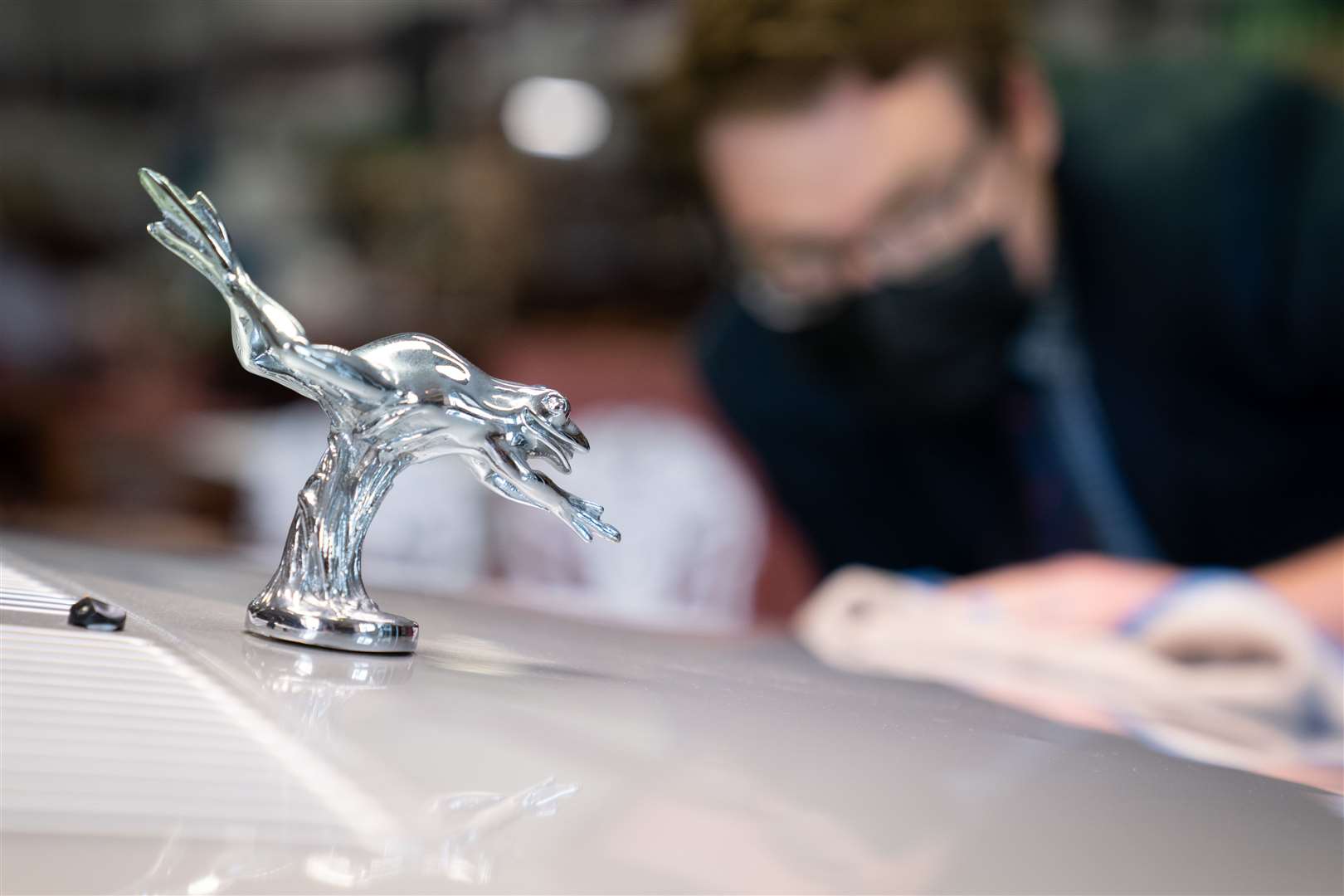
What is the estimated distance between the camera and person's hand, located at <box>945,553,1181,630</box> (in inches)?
41.6

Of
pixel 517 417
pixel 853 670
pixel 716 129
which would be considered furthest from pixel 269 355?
pixel 716 129

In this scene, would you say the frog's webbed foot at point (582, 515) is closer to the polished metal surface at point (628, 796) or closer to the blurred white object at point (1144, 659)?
the polished metal surface at point (628, 796)

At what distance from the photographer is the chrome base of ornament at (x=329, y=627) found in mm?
378

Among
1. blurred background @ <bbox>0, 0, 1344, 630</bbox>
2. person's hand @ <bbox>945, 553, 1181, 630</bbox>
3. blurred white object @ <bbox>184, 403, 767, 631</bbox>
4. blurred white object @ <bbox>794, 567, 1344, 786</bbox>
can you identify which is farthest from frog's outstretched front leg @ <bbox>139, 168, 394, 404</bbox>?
A: blurred white object @ <bbox>184, 403, 767, 631</bbox>

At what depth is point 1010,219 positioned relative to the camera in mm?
1509

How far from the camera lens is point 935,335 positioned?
151cm

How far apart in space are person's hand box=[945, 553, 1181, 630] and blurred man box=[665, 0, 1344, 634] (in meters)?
0.23

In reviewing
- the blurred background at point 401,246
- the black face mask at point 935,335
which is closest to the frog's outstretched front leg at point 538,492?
the blurred background at point 401,246

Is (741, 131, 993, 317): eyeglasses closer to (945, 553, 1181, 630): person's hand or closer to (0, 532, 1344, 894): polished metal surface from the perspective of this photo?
(945, 553, 1181, 630): person's hand

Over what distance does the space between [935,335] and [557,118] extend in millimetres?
846

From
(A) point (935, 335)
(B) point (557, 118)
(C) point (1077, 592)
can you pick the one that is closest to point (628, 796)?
(C) point (1077, 592)

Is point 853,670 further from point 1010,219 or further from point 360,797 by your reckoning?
point 1010,219

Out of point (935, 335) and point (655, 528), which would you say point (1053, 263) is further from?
point (655, 528)

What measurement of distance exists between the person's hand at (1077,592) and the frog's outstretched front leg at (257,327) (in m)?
0.70
